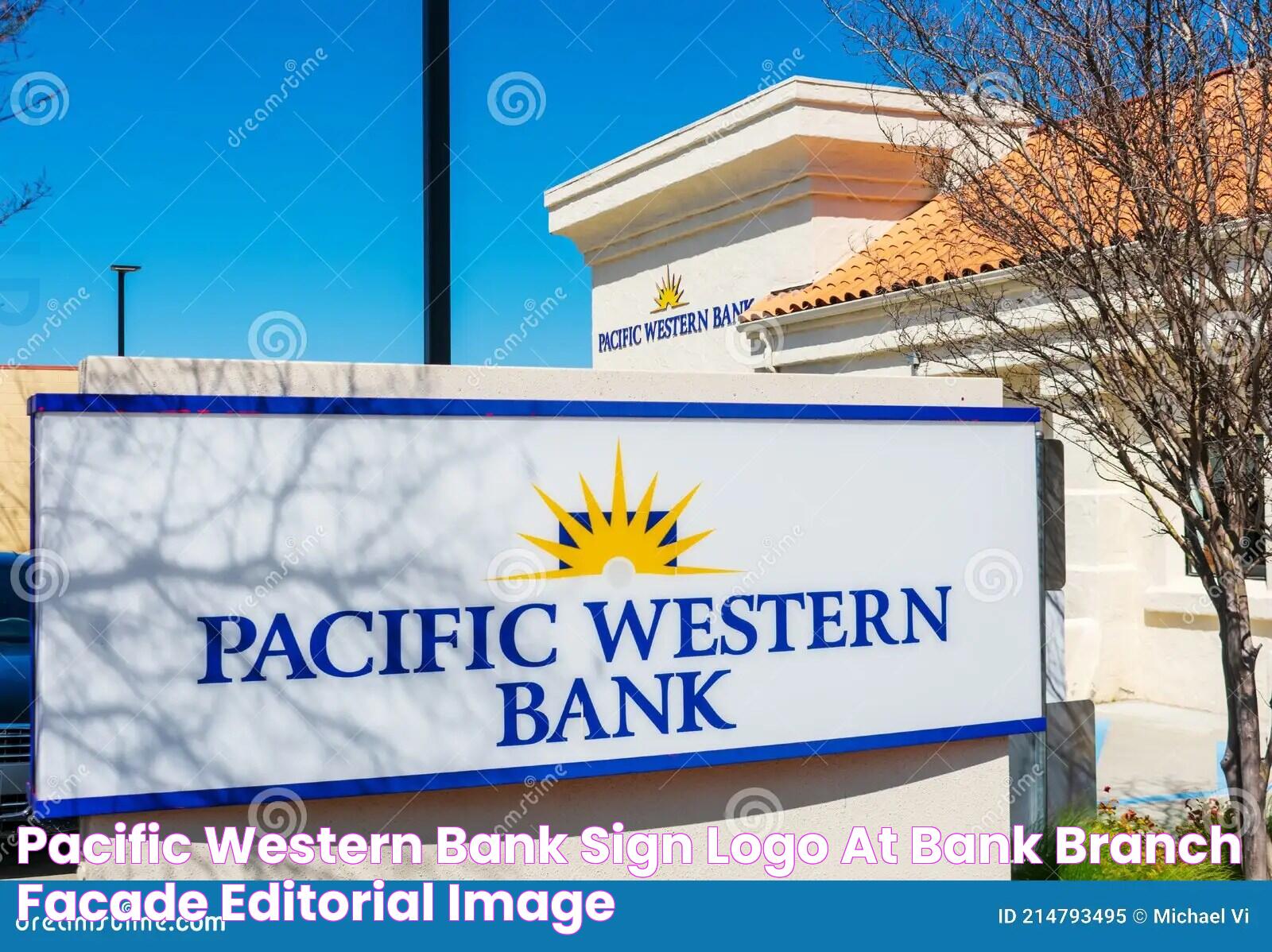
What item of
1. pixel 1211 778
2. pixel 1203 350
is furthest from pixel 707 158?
pixel 1203 350

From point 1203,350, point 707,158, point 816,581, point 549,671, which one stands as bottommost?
point 549,671

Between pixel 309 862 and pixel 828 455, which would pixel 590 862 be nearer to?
pixel 309 862

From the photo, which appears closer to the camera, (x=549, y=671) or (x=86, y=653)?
(x=86, y=653)

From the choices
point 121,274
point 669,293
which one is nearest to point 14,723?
point 669,293

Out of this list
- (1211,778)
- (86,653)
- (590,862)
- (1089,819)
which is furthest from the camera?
(1211,778)

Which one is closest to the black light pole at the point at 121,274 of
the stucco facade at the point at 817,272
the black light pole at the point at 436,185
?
the stucco facade at the point at 817,272

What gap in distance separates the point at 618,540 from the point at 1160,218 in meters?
2.85

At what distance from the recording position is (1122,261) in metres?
5.89

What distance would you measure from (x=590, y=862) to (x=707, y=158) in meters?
11.8
